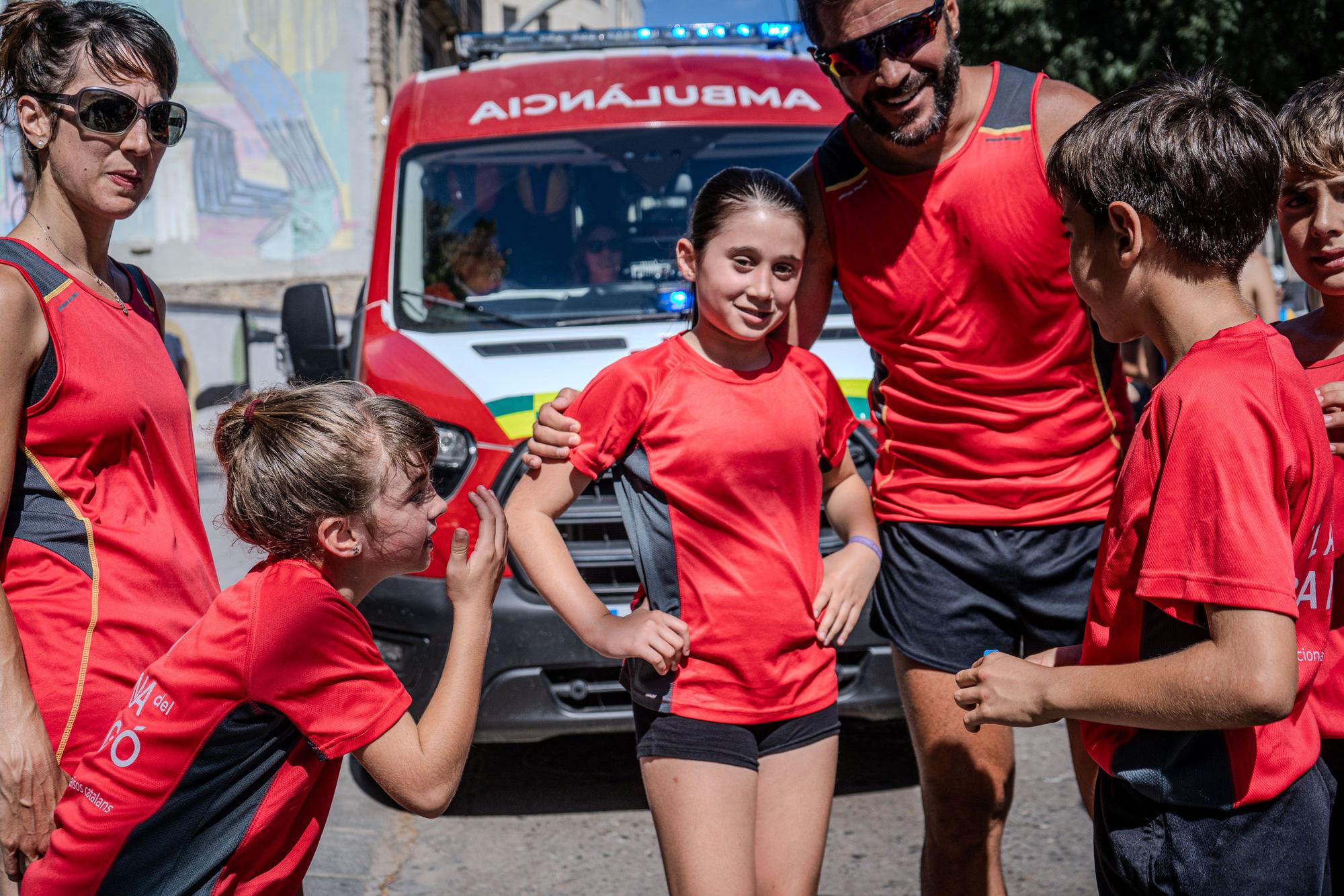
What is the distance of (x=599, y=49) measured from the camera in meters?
5.62

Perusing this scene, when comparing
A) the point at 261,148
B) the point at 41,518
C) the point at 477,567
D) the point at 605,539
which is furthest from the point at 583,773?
the point at 261,148

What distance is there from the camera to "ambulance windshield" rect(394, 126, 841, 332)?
462 centimetres

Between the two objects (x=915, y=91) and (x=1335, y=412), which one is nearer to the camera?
(x=1335, y=412)

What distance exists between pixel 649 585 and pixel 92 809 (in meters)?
1.01

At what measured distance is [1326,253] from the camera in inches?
85.6

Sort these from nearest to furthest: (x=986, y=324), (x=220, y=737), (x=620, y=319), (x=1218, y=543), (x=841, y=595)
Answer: (x=1218, y=543) < (x=220, y=737) < (x=841, y=595) < (x=986, y=324) < (x=620, y=319)

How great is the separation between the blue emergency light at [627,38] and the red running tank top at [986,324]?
10.5 ft

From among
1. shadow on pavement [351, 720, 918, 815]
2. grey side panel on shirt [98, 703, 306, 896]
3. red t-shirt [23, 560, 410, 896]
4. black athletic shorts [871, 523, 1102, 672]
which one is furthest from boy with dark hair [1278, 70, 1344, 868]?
shadow on pavement [351, 720, 918, 815]

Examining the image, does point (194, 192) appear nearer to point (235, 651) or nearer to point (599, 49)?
point (599, 49)

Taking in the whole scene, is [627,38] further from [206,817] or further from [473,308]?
[206,817]

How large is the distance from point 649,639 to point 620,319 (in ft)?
7.46

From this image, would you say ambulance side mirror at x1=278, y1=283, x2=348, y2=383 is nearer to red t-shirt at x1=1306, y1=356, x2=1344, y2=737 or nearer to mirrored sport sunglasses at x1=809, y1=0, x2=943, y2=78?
mirrored sport sunglasses at x1=809, y1=0, x2=943, y2=78

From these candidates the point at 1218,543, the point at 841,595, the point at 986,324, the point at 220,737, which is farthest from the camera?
the point at 986,324

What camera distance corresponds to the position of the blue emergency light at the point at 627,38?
5574 mm
